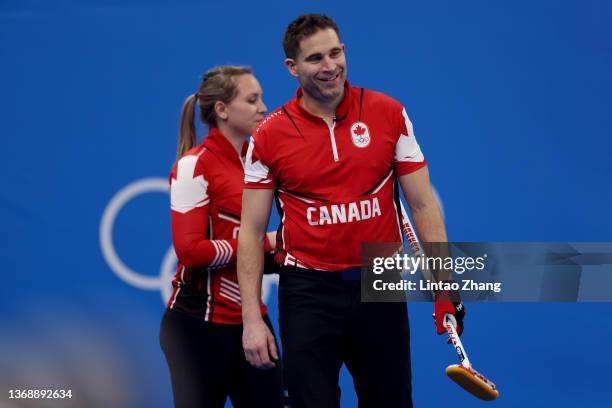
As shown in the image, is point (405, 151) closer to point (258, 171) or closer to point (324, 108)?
point (324, 108)

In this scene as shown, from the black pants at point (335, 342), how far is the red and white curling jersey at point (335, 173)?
74mm

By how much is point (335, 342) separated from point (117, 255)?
211 cm

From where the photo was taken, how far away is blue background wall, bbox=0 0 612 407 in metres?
4.08

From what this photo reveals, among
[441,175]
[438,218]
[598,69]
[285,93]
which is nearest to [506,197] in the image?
[441,175]

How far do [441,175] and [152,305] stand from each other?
1.52 metres

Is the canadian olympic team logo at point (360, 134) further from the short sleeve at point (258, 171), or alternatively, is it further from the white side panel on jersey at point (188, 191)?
the white side panel on jersey at point (188, 191)

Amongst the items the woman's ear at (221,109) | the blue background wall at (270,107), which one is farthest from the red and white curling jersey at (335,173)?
the blue background wall at (270,107)

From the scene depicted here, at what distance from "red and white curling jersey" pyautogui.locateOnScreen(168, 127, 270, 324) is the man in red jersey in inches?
10.9

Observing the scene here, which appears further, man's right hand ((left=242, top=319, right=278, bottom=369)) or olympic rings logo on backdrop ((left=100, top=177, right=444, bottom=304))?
olympic rings logo on backdrop ((left=100, top=177, right=444, bottom=304))

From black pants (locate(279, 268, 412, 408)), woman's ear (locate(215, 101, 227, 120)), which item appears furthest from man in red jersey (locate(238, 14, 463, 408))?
woman's ear (locate(215, 101, 227, 120))

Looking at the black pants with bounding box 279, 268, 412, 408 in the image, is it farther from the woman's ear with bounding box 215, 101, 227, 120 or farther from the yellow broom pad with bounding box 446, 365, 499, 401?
the woman's ear with bounding box 215, 101, 227, 120

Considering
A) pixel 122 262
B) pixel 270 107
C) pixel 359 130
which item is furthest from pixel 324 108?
pixel 122 262

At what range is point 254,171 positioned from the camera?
8.34 ft

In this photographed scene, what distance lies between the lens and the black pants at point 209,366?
286 centimetres
